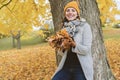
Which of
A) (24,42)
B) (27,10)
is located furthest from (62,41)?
(24,42)

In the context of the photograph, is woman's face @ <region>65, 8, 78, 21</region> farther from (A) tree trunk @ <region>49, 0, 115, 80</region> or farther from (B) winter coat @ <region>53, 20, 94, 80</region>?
(A) tree trunk @ <region>49, 0, 115, 80</region>

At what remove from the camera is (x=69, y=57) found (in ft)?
16.7

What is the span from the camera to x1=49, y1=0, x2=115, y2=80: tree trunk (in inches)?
273

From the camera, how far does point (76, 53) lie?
16.6 feet

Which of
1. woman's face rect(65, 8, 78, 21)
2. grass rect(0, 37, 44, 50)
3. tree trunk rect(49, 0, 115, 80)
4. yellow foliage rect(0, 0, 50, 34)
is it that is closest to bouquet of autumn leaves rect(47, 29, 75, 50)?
woman's face rect(65, 8, 78, 21)

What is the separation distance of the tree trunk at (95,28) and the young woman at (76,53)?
1778 mm

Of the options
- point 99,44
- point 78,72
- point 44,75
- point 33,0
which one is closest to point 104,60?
point 99,44

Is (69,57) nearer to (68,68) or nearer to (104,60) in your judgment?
(68,68)

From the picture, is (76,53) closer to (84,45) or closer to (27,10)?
(84,45)

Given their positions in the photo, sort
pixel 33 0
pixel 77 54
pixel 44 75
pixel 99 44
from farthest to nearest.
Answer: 1. pixel 33 0
2. pixel 44 75
3. pixel 99 44
4. pixel 77 54

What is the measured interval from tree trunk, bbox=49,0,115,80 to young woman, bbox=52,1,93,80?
1.78 metres

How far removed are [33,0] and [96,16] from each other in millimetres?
4044

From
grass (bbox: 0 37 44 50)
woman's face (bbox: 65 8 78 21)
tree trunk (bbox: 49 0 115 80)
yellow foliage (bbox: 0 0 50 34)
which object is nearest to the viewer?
woman's face (bbox: 65 8 78 21)

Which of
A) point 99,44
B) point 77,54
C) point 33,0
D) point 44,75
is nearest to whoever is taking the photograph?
point 77,54
